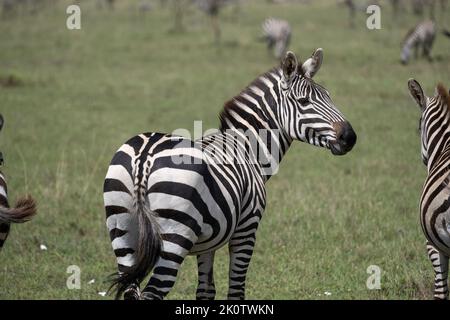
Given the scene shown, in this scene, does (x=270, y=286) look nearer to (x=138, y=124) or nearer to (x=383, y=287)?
(x=383, y=287)

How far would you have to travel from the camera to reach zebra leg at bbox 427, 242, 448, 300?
5.05 meters

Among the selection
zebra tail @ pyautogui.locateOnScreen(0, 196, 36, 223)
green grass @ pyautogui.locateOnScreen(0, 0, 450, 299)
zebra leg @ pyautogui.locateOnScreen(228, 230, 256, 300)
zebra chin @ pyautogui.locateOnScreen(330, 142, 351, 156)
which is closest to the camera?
zebra tail @ pyautogui.locateOnScreen(0, 196, 36, 223)

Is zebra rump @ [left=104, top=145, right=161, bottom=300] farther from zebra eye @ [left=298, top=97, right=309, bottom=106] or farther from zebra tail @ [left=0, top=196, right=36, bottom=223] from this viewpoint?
zebra eye @ [left=298, top=97, right=309, bottom=106]

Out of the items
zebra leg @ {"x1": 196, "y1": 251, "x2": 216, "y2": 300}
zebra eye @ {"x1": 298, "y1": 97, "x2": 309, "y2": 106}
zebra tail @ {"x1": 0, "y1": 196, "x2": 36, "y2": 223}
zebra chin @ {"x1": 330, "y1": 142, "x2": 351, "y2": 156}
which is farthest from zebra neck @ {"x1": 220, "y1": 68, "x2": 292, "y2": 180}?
zebra tail @ {"x1": 0, "y1": 196, "x2": 36, "y2": 223}

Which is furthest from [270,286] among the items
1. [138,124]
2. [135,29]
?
[135,29]

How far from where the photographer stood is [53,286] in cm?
629

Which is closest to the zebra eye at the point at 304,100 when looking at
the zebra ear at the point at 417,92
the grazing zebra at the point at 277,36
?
the zebra ear at the point at 417,92

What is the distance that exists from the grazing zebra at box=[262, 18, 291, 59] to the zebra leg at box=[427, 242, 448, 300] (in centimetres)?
1614

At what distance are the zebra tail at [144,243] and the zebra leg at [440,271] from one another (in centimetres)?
209

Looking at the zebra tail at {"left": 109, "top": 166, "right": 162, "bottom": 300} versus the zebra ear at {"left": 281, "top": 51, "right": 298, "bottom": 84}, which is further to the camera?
the zebra ear at {"left": 281, "top": 51, "right": 298, "bottom": 84}

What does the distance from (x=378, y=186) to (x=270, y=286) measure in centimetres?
353

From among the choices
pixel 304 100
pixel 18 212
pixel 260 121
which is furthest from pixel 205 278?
pixel 304 100

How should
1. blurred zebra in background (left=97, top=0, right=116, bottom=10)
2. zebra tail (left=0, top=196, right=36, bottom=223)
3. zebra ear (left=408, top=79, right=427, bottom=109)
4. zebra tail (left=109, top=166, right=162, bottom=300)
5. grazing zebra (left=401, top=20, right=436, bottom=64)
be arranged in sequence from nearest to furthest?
zebra tail (left=109, top=166, right=162, bottom=300)
zebra tail (left=0, top=196, right=36, bottom=223)
zebra ear (left=408, top=79, right=427, bottom=109)
grazing zebra (left=401, top=20, right=436, bottom=64)
blurred zebra in background (left=97, top=0, right=116, bottom=10)

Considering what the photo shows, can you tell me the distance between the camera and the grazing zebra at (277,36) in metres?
21.2
